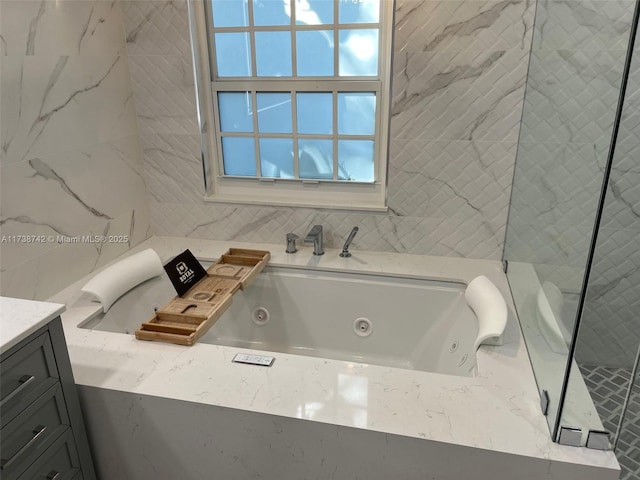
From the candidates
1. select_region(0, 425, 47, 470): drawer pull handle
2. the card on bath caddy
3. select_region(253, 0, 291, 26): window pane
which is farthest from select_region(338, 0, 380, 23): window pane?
select_region(0, 425, 47, 470): drawer pull handle

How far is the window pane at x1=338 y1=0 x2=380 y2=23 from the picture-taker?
2.16 m

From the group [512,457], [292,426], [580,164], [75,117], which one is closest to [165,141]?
[75,117]

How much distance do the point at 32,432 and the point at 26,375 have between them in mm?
175

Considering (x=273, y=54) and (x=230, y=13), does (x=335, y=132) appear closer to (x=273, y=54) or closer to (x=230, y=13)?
(x=273, y=54)

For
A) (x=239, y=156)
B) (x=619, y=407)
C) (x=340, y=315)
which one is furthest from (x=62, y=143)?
(x=619, y=407)

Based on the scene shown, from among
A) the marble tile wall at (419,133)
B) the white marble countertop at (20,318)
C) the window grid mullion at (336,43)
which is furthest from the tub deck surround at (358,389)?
the window grid mullion at (336,43)

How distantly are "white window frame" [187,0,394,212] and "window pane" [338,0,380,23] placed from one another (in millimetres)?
34

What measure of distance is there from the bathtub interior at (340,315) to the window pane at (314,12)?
3.89 feet

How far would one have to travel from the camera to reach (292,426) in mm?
1372

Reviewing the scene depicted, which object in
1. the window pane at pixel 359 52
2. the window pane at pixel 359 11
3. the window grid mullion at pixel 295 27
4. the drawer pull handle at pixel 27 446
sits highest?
the window pane at pixel 359 11

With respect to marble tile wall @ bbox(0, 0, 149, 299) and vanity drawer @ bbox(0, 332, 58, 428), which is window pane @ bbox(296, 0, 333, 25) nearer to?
marble tile wall @ bbox(0, 0, 149, 299)

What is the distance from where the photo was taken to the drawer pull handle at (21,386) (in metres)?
1.19

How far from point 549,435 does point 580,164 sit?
0.77 metres

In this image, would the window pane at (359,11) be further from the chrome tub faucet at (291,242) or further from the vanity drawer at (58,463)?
the vanity drawer at (58,463)
